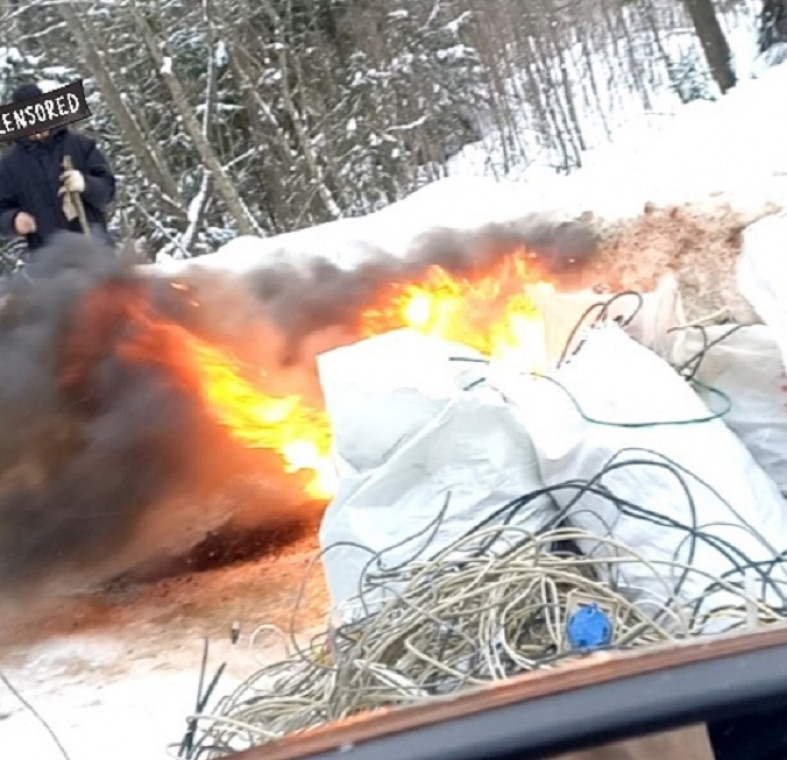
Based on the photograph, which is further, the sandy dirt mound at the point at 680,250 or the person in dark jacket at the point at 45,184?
the person in dark jacket at the point at 45,184

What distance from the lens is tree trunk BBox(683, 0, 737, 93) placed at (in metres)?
10.8

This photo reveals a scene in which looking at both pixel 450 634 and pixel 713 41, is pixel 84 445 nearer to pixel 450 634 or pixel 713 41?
pixel 450 634

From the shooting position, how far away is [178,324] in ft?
17.1

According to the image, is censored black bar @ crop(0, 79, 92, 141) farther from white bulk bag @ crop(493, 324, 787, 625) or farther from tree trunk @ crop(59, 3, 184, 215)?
tree trunk @ crop(59, 3, 184, 215)

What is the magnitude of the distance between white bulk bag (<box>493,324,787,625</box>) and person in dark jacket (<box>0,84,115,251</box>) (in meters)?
3.44

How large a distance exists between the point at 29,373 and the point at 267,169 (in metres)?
7.37

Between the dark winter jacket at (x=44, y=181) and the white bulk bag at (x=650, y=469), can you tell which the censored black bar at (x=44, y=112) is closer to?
the dark winter jacket at (x=44, y=181)

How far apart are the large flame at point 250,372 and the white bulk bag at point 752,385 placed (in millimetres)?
1311

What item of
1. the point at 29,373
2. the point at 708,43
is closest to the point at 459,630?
the point at 29,373

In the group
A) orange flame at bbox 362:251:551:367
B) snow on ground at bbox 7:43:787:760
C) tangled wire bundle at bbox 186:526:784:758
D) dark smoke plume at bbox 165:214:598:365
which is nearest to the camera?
tangled wire bundle at bbox 186:526:784:758

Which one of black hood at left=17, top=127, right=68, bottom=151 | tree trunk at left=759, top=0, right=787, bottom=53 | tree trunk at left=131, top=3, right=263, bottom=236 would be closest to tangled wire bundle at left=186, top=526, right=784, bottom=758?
black hood at left=17, top=127, right=68, bottom=151

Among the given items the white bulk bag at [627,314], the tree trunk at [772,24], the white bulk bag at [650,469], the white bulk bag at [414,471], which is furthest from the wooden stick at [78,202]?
the tree trunk at [772,24]

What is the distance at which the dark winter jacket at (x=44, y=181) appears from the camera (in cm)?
625

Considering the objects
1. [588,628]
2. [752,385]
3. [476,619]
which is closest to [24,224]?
[752,385]
